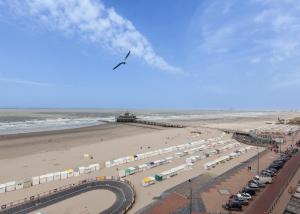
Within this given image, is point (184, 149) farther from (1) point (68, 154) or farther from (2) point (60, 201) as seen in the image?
(2) point (60, 201)

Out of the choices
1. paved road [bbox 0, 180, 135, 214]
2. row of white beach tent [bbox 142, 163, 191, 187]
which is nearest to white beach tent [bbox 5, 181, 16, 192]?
paved road [bbox 0, 180, 135, 214]

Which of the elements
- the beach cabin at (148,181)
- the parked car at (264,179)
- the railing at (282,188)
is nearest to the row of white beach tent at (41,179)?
the beach cabin at (148,181)

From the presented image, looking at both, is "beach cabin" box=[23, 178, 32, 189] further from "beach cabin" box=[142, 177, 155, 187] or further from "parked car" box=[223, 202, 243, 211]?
"parked car" box=[223, 202, 243, 211]

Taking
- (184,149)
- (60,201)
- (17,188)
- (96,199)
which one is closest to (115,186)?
(96,199)

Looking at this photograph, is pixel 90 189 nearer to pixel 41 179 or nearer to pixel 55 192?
pixel 55 192

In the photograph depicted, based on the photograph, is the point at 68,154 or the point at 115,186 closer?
the point at 115,186

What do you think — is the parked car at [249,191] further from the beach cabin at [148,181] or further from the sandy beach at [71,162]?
the beach cabin at [148,181]
